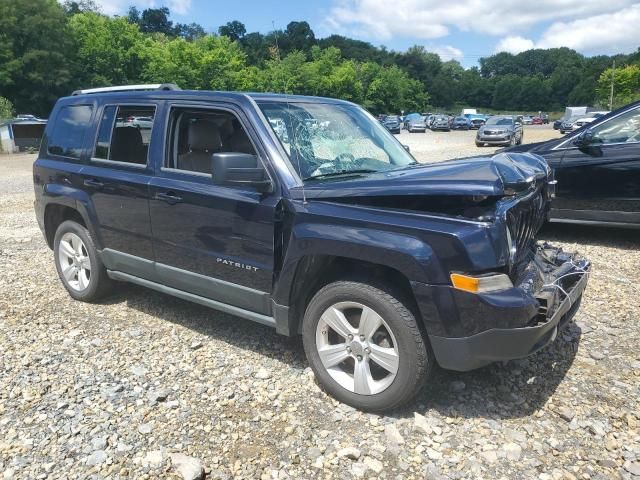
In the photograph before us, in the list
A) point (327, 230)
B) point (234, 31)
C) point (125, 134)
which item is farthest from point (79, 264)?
point (234, 31)

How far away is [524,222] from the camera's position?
3238 millimetres

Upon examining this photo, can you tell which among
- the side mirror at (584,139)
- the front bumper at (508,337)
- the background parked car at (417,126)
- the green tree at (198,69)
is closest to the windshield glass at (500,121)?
the background parked car at (417,126)

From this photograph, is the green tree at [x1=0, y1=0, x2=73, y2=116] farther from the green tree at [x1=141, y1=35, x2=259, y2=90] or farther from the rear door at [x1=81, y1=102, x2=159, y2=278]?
the rear door at [x1=81, y1=102, x2=159, y2=278]

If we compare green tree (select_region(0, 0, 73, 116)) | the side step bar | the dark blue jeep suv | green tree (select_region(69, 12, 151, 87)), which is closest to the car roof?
the dark blue jeep suv

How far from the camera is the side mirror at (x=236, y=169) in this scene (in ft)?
10.7

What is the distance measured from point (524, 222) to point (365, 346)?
4.00ft

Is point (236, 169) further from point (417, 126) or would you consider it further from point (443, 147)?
point (417, 126)

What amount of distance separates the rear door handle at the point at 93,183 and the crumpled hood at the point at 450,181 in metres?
2.11

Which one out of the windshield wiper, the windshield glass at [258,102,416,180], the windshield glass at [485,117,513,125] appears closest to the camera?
the windshield wiper

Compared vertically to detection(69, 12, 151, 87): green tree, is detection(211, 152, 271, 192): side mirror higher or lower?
lower

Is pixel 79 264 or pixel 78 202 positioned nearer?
pixel 78 202

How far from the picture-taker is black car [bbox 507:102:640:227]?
6.32 meters

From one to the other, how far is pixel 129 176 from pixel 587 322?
13.1ft

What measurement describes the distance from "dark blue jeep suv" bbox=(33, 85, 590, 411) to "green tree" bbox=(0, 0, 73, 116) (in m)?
57.3
